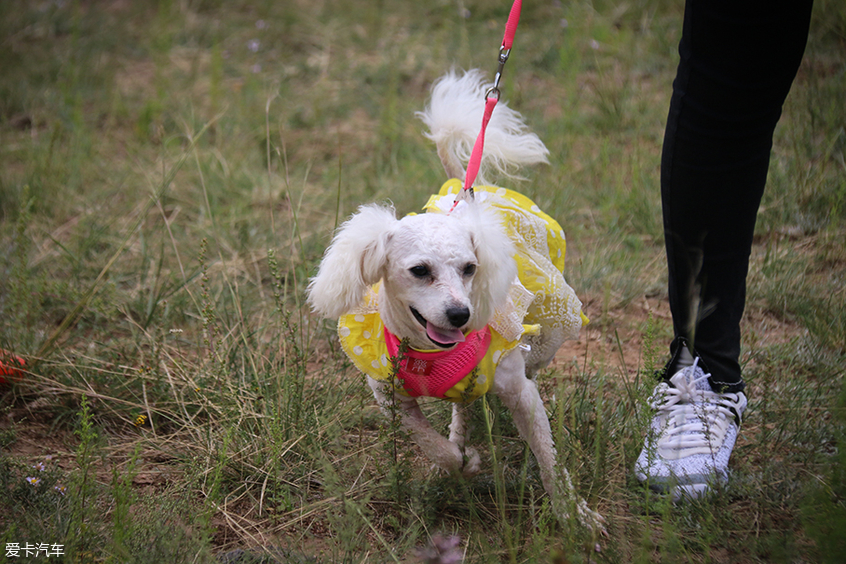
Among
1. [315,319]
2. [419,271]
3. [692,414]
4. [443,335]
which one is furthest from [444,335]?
[315,319]

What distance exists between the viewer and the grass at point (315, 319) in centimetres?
151

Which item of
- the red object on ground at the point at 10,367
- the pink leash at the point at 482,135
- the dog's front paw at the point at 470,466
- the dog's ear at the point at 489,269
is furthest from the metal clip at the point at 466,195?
the red object on ground at the point at 10,367

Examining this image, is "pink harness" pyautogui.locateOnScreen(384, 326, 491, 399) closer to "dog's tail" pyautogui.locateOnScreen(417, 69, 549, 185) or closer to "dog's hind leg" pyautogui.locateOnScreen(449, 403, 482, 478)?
"dog's hind leg" pyautogui.locateOnScreen(449, 403, 482, 478)

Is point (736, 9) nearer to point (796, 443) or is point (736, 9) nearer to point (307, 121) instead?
point (796, 443)

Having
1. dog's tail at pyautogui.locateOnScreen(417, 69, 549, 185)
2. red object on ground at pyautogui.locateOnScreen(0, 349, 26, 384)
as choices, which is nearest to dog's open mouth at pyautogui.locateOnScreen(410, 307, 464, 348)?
dog's tail at pyautogui.locateOnScreen(417, 69, 549, 185)

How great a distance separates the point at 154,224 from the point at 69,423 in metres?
1.60

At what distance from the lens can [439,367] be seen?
1.60 m

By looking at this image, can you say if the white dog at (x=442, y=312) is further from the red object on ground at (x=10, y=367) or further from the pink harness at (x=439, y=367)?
the red object on ground at (x=10, y=367)

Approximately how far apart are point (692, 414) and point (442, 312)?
2.70 ft

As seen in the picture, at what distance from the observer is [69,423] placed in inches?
80.0

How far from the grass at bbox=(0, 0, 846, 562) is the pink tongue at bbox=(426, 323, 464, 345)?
0.24 m

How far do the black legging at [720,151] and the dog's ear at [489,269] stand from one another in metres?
0.47

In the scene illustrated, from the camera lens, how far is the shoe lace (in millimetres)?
1749

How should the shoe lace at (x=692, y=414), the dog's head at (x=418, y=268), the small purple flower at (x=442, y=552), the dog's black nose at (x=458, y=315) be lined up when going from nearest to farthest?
the small purple flower at (x=442, y=552), the dog's black nose at (x=458, y=315), the dog's head at (x=418, y=268), the shoe lace at (x=692, y=414)
